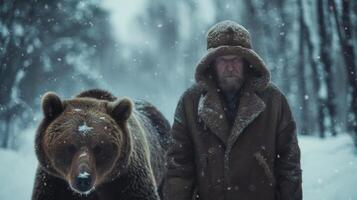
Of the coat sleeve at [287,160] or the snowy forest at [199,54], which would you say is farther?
the snowy forest at [199,54]

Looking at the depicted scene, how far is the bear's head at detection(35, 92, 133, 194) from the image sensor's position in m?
4.96

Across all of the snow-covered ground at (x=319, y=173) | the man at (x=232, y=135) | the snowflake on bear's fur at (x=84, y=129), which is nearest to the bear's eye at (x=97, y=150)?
the snowflake on bear's fur at (x=84, y=129)

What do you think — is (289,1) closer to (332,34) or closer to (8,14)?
(332,34)

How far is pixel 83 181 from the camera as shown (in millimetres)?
4820

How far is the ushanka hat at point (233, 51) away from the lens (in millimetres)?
4684

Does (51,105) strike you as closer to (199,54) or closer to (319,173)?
(319,173)

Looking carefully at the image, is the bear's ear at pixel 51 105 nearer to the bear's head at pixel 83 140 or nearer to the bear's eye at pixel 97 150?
the bear's head at pixel 83 140

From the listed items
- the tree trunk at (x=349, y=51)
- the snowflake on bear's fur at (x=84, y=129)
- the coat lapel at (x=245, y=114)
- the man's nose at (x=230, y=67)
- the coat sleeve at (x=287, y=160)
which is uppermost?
the tree trunk at (x=349, y=51)

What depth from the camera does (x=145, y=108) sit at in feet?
27.6

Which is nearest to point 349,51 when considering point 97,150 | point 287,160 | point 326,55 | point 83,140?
point 326,55

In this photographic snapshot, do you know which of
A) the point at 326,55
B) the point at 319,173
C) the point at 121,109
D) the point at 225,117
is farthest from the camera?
the point at 326,55

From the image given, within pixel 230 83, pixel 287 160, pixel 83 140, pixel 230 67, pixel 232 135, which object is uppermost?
pixel 230 67

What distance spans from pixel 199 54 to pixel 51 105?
2275 centimetres

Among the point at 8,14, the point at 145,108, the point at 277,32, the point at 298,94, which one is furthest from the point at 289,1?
the point at 8,14
